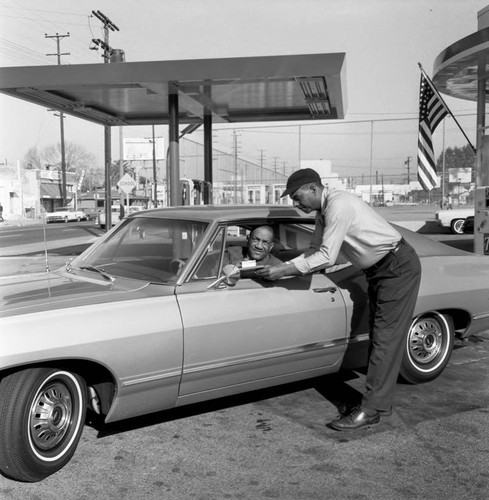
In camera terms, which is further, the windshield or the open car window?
the open car window

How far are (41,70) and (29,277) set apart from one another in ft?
21.3

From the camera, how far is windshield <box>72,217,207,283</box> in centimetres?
383

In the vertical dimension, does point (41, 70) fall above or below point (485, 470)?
above

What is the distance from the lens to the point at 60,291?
345cm

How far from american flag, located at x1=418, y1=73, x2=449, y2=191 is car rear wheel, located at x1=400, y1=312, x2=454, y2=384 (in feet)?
18.3

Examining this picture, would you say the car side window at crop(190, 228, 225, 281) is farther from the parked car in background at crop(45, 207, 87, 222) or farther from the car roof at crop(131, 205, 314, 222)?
the parked car in background at crop(45, 207, 87, 222)

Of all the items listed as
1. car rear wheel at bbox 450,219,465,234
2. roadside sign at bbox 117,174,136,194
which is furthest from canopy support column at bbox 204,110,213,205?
car rear wheel at bbox 450,219,465,234

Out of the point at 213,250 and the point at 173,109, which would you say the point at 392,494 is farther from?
the point at 173,109

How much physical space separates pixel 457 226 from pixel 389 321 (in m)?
22.7

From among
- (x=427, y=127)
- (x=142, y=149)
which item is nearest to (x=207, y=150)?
(x=427, y=127)

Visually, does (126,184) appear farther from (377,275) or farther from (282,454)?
(282,454)

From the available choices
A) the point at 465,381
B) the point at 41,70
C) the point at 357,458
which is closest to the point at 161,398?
the point at 357,458

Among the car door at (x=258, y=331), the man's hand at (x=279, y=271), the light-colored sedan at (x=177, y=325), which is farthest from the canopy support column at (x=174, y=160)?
the man's hand at (x=279, y=271)

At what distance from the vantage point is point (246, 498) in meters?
2.88
